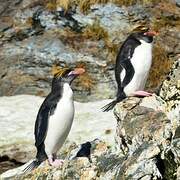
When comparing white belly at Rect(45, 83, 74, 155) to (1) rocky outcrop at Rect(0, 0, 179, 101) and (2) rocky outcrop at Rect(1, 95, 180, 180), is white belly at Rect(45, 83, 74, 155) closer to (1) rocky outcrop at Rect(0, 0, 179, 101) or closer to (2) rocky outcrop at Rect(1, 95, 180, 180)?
(2) rocky outcrop at Rect(1, 95, 180, 180)

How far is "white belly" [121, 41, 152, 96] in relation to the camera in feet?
32.6

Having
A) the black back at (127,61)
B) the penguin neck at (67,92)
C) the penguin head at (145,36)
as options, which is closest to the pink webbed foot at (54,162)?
the penguin neck at (67,92)

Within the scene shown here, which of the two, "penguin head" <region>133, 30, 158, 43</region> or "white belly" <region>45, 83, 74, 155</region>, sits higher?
"penguin head" <region>133, 30, 158, 43</region>

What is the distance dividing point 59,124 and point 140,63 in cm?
192

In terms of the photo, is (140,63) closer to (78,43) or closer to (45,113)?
(45,113)

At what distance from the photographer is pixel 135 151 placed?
6.51m

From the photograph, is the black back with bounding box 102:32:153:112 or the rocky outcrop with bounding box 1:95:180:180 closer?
the rocky outcrop with bounding box 1:95:180:180

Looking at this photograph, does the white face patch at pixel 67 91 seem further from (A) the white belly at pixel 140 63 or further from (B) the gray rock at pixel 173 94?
(B) the gray rock at pixel 173 94

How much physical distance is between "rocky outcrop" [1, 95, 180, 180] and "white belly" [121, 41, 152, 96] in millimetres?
1737

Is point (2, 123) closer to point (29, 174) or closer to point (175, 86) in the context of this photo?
point (29, 174)

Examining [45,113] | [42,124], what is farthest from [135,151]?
[42,124]

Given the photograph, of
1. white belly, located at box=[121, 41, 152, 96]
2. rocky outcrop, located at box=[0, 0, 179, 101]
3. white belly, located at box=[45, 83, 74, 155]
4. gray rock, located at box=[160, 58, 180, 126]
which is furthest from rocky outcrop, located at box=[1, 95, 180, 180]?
rocky outcrop, located at box=[0, 0, 179, 101]

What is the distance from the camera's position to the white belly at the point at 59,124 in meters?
8.59

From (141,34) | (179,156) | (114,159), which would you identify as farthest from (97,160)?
(141,34)
